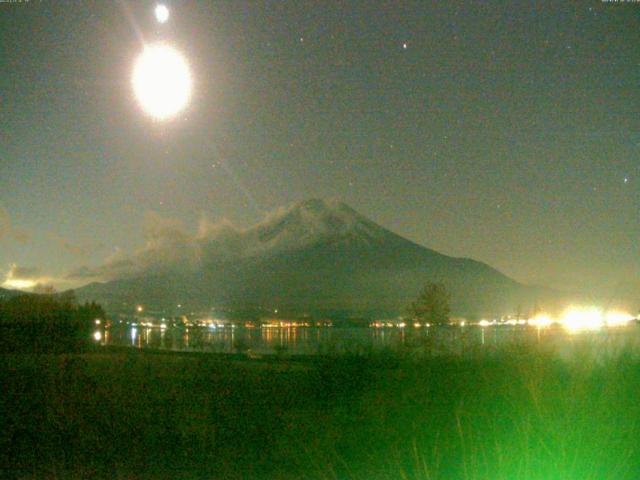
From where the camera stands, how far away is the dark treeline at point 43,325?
3544 cm

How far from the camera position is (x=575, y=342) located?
1928 centimetres

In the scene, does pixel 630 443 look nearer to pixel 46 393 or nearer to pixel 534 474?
pixel 534 474

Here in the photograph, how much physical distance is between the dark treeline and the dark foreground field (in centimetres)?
1846

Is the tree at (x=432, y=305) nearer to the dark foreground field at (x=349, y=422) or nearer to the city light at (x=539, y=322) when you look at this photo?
the city light at (x=539, y=322)

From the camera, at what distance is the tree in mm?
47684

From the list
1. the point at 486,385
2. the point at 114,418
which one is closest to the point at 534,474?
the point at 486,385

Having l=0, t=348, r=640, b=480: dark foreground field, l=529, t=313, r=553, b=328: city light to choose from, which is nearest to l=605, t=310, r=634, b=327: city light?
l=529, t=313, r=553, b=328: city light

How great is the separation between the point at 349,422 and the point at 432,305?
36366 millimetres

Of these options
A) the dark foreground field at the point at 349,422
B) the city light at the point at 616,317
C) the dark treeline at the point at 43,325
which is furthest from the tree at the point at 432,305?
the dark foreground field at the point at 349,422

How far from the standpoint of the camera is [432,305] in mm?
48406

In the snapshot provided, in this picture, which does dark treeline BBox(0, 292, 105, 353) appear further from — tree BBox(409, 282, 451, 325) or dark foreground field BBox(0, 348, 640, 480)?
tree BBox(409, 282, 451, 325)

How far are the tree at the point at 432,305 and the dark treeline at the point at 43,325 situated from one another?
797 inches

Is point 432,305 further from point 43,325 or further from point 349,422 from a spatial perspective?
point 349,422

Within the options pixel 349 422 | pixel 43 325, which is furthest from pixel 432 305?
pixel 349 422
